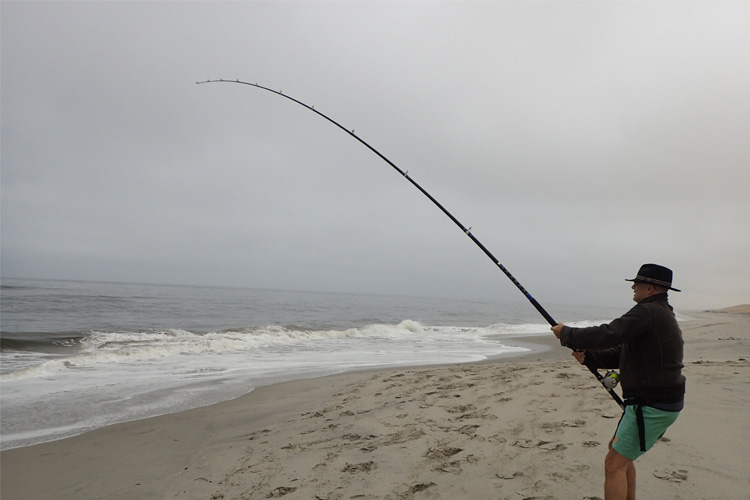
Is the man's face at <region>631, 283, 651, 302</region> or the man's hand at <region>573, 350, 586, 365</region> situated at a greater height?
the man's face at <region>631, 283, 651, 302</region>

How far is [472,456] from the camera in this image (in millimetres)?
4047

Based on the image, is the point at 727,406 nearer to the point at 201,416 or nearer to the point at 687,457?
the point at 687,457

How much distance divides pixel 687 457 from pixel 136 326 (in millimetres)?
20446

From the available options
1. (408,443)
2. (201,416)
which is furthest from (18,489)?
(408,443)

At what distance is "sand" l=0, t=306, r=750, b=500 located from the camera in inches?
139

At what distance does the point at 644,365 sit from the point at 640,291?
18.1 inches

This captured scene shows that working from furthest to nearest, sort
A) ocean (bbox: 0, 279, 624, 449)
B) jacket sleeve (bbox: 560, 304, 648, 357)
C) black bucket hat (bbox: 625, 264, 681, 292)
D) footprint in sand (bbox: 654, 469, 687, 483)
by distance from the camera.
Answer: ocean (bbox: 0, 279, 624, 449), footprint in sand (bbox: 654, 469, 687, 483), black bucket hat (bbox: 625, 264, 681, 292), jacket sleeve (bbox: 560, 304, 648, 357)

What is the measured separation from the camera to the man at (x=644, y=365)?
260 cm

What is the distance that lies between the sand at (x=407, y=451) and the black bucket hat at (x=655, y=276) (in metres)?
1.69

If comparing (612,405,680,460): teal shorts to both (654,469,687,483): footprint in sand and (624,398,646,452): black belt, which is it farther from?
(654,469,687,483): footprint in sand

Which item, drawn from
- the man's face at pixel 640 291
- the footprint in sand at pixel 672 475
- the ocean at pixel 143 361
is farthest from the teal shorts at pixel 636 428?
the ocean at pixel 143 361

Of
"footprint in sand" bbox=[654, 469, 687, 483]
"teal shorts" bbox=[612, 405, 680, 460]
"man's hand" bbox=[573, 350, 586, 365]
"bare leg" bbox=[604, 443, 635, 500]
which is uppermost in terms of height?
"man's hand" bbox=[573, 350, 586, 365]

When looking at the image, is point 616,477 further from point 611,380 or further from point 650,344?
point 650,344

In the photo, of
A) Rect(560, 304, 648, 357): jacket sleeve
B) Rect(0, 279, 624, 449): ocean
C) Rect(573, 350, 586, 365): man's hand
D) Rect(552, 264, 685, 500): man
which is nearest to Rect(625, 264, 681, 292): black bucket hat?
Rect(552, 264, 685, 500): man
